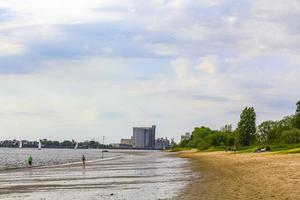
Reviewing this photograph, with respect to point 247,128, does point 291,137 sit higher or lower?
lower

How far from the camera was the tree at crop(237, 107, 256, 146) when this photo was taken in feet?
505

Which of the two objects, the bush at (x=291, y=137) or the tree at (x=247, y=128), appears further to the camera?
the tree at (x=247, y=128)

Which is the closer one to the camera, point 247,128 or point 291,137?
point 291,137

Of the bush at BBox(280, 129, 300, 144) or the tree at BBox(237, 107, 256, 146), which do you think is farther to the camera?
the tree at BBox(237, 107, 256, 146)

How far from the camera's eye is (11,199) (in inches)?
1065

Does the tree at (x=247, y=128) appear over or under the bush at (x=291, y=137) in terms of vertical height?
over

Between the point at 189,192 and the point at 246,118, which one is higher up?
the point at 246,118

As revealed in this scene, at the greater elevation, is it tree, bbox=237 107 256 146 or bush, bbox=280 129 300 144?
tree, bbox=237 107 256 146

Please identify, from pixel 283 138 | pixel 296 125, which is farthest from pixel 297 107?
pixel 283 138

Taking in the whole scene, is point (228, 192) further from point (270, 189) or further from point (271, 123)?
point (271, 123)

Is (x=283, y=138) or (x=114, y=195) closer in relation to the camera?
(x=114, y=195)

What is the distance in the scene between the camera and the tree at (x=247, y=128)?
154 m

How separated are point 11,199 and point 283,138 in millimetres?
100260

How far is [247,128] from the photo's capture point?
153750mm
